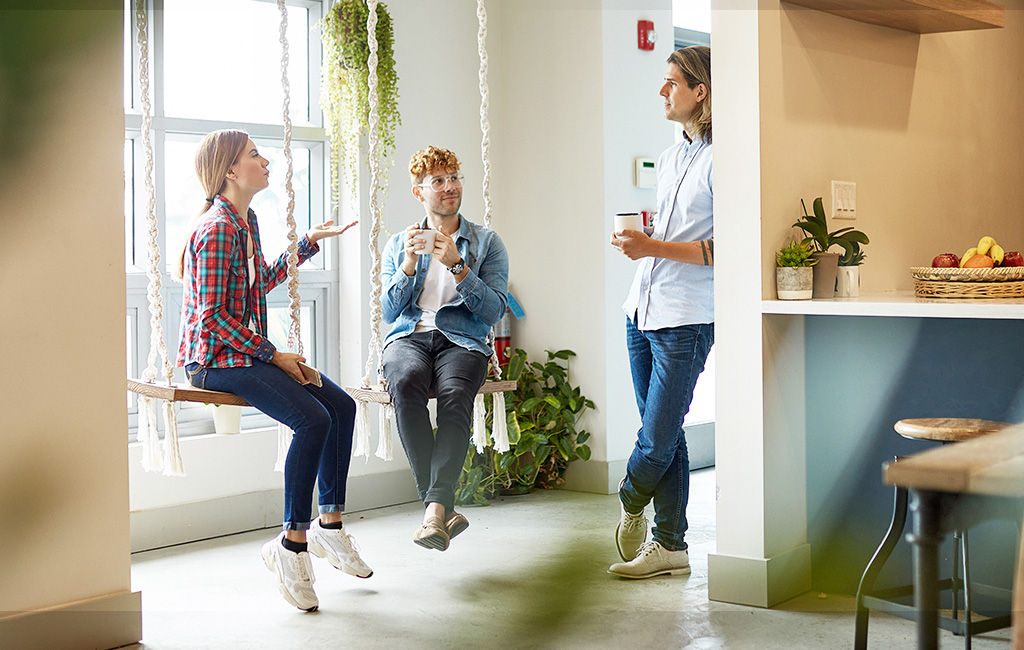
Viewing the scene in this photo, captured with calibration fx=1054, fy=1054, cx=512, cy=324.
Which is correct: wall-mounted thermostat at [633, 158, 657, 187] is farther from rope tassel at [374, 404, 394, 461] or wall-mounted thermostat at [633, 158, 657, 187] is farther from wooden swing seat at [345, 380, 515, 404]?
rope tassel at [374, 404, 394, 461]

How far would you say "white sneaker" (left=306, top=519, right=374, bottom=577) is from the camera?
2492 millimetres

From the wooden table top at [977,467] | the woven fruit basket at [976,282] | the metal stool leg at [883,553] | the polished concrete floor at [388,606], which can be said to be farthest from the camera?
the polished concrete floor at [388,606]

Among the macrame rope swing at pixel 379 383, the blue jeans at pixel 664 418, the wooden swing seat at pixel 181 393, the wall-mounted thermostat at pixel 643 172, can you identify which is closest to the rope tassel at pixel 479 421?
the macrame rope swing at pixel 379 383

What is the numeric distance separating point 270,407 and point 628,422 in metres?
1.79

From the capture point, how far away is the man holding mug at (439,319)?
8.00 ft

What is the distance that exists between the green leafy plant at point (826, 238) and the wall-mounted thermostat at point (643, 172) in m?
1.43

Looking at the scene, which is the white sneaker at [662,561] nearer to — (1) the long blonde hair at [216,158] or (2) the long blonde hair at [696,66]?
(2) the long blonde hair at [696,66]

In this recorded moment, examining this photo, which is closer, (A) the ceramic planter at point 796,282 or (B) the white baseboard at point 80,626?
(B) the white baseboard at point 80,626

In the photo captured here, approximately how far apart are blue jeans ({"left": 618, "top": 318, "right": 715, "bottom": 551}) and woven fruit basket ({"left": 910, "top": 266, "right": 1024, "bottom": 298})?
547 millimetres

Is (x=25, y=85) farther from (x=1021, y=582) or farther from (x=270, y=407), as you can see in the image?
(x=270, y=407)

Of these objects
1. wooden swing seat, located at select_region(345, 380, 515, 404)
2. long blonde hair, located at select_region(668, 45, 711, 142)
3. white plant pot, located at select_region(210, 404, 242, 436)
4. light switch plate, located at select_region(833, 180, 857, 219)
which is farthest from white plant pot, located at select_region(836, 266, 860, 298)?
white plant pot, located at select_region(210, 404, 242, 436)

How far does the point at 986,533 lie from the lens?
7.20 feet

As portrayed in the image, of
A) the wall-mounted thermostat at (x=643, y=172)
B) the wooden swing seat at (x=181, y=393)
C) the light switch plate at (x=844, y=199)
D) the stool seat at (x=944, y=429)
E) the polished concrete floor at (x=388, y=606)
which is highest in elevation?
the wall-mounted thermostat at (x=643, y=172)

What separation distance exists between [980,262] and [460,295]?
48.0 inches
